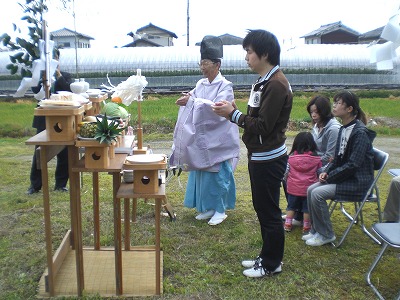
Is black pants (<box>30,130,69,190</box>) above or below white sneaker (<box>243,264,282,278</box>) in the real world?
above

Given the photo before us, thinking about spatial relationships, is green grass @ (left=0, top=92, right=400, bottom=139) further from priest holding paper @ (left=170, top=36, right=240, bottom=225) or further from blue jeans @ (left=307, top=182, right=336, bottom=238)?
blue jeans @ (left=307, top=182, right=336, bottom=238)

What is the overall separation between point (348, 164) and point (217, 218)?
5.02 feet

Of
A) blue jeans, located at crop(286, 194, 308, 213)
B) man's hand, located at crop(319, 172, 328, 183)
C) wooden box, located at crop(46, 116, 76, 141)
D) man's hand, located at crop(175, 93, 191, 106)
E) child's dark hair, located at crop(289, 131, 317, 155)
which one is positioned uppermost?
man's hand, located at crop(175, 93, 191, 106)

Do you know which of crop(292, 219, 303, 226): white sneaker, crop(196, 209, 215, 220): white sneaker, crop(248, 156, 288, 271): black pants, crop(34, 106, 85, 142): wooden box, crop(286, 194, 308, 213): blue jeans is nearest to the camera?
crop(34, 106, 85, 142): wooden box

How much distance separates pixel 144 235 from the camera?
430 cm

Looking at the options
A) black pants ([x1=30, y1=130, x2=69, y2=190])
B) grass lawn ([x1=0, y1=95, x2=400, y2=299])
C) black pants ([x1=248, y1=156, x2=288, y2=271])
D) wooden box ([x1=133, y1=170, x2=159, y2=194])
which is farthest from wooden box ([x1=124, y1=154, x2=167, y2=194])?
black pants ([x1=30, y1=130, x2=69, y2=190])

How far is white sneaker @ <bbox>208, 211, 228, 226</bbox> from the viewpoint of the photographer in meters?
4.53

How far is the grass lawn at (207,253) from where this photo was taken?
127 inches

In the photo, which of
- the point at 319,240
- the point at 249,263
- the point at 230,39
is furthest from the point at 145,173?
the point at 230,39

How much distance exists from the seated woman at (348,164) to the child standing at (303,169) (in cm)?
23

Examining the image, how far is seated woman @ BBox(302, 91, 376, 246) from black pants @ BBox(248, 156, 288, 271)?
74cm

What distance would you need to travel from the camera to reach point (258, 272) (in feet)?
11.2

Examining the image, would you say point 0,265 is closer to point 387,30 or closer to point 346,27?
point 387,30

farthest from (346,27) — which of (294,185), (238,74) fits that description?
(294,185)
